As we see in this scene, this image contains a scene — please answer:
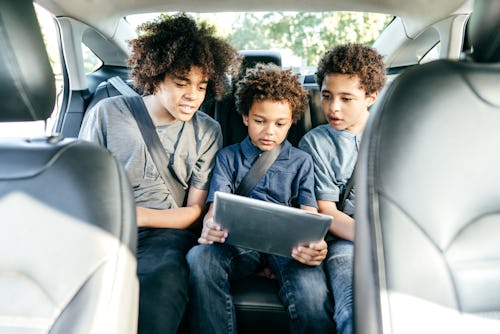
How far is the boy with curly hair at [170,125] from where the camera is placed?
5.68 ft

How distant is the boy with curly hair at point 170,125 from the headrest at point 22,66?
65 cm

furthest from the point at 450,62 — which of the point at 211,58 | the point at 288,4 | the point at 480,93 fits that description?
the point at 288,4

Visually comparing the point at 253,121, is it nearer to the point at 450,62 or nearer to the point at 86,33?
the point at 450,62

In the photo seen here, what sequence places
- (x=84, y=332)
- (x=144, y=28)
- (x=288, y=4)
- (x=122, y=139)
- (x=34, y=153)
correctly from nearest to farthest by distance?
1. (x=84, y=332)
2. (x=34, y=153)
3. (x=122, y=139)
4. (x=144, y=28)
5. (x=288, y=4)

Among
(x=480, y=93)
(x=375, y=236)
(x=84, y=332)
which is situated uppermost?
(x=480, y=93)

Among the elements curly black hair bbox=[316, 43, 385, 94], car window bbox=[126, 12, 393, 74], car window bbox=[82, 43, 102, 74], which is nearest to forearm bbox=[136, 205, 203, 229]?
curly black hair bbox=[316, 43, 385, 94]

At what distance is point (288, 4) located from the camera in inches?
100

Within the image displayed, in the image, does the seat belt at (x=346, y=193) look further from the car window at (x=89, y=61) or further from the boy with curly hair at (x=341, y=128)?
the car window at (x=89, y=61)

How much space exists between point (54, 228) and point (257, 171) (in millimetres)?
895

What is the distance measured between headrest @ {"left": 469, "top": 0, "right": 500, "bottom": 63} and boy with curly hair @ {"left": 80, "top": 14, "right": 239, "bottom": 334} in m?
0.95

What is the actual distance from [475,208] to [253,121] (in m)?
0.96

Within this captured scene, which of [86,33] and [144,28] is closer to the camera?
[144,28]

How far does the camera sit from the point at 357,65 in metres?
1.91

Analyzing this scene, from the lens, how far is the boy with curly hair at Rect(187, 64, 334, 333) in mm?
1481
